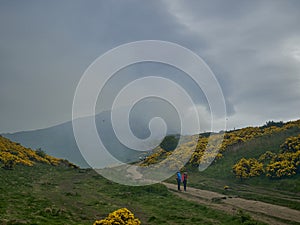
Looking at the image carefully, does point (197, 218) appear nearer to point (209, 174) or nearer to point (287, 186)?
point (287, 186)

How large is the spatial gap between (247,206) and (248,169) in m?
16.8

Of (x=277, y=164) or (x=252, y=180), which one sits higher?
(x=277, y=164)

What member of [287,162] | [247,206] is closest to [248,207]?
[247,206]

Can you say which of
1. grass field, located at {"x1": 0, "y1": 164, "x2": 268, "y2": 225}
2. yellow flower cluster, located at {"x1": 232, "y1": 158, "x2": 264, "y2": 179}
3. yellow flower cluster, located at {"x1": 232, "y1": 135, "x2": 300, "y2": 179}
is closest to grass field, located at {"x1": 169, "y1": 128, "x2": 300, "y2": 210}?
yellow flower cluster, located at {"x1": 232, "y1": 158, "x2": 264, "y2": 179}

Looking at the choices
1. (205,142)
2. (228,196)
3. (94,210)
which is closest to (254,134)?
(205,142)

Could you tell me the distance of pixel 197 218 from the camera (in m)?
21.2

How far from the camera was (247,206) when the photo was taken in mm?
26188

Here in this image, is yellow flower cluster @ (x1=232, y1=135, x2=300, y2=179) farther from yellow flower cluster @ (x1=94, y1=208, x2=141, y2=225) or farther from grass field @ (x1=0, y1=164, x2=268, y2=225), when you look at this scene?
yellow flower cluster @ (x1=94, y1=208, x2=141, y2=225)

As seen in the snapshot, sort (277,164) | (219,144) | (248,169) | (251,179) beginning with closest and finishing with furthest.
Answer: (277,164) < (251,179) < (248,169) < (219,144)

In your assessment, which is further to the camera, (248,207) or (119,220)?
(248,207)

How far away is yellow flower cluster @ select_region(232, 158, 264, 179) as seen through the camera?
40.7 m

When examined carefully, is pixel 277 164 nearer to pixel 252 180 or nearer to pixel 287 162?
pixel 287 162

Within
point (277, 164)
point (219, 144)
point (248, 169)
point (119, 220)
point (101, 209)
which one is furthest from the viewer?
point (219, 144)

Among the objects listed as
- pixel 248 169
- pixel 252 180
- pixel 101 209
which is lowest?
pixel 101 209
